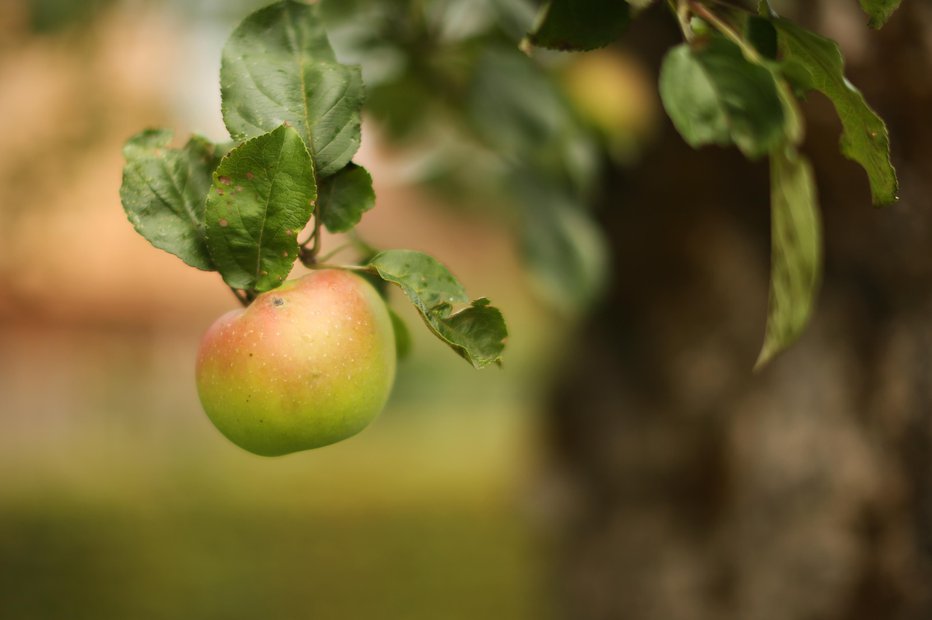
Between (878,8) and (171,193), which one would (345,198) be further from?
(878,8)

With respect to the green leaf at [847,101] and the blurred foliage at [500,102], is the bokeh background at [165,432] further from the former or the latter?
the green leaf at [847,101]

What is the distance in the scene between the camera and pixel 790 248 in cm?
44

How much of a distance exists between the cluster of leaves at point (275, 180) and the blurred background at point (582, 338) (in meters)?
0.04

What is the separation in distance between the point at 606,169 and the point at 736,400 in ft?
1.28

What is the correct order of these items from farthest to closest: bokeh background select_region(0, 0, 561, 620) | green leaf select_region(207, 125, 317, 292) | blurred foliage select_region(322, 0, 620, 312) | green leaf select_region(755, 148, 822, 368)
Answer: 1. bokeh background select_region(0, 0, 561, 620)
2. blurred foliage select_region(322, 0, 620, 312)
3. green leaf select_region(755, 148, 822, 368)
4. green leaf select_region(207, 125, 317, 292)

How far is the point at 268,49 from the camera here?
0.34m

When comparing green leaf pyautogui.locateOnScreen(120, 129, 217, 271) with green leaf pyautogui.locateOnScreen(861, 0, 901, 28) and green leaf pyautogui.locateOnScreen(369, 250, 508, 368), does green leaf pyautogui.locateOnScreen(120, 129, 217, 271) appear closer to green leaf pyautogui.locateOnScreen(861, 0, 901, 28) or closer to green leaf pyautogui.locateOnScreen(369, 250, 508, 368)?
green leaf pyautogui.locateOnScreen(369, 250, 508, 368)

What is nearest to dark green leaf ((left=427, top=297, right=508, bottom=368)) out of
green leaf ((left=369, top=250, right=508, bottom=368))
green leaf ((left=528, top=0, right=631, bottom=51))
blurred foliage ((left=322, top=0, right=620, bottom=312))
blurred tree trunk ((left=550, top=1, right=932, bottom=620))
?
green leaf ((left=369, top=250, right=508, bottom=368))

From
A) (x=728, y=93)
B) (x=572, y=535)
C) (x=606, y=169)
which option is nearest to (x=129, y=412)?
(x=572, y=535)

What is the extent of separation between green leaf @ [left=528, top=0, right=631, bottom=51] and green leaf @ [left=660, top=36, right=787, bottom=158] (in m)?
0.04

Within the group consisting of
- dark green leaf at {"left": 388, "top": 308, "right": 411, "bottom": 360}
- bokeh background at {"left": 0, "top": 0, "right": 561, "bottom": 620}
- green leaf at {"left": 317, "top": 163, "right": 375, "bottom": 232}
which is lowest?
bokeh background at {"left": 0, "top": 0, "right": 561, "bottom": 620}

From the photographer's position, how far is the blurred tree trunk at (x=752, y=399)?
2.48ft

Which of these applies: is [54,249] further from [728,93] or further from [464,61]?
[728,93]

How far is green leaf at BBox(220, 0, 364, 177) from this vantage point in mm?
326
